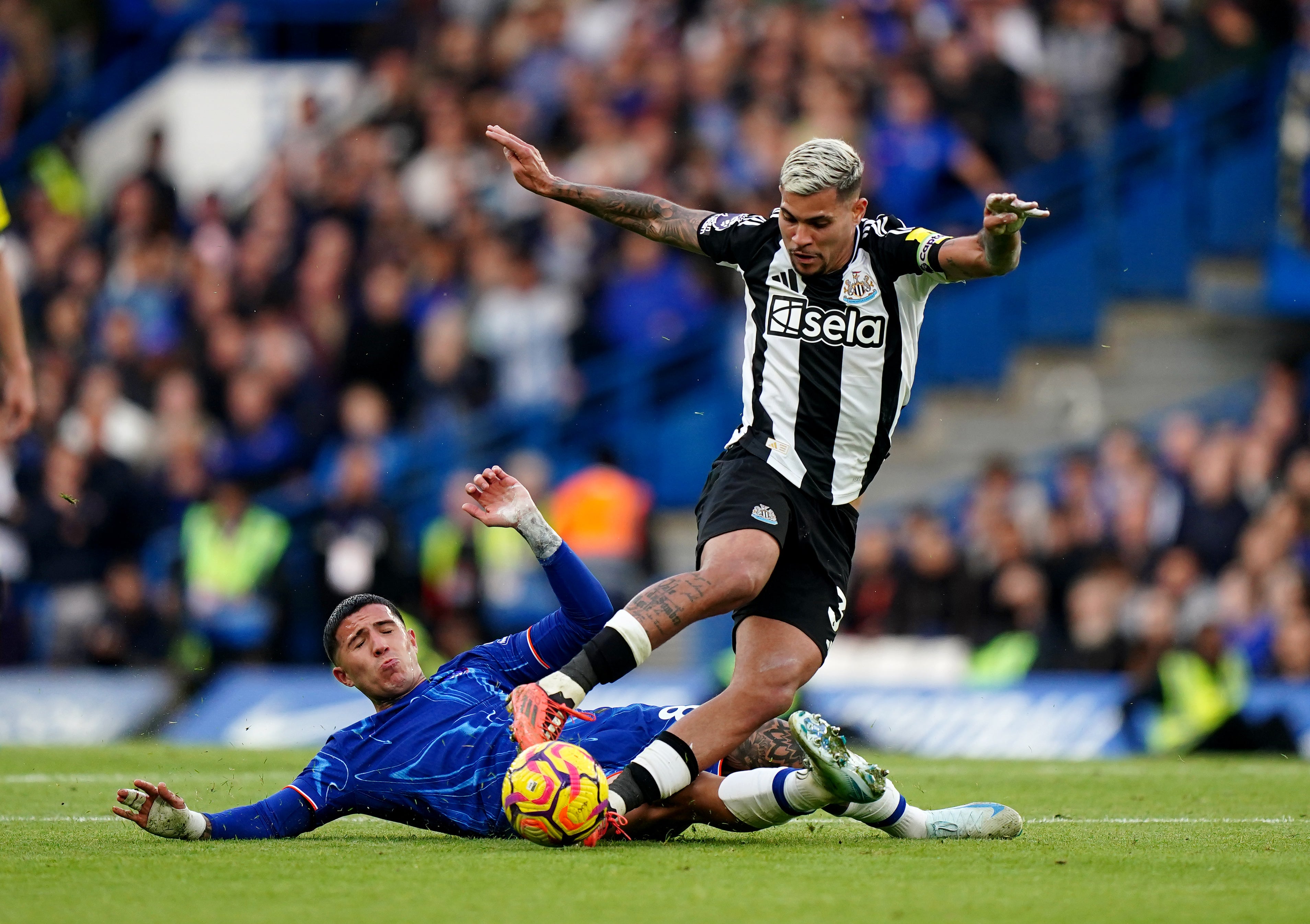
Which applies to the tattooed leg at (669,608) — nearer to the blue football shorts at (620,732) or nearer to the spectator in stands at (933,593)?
the blue football shorts at (620,732)

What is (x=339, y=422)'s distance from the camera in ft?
52.0

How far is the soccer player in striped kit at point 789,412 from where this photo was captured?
6.02 m

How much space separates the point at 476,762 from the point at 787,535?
1319mm

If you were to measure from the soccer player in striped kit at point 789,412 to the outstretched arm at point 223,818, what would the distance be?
101 cm

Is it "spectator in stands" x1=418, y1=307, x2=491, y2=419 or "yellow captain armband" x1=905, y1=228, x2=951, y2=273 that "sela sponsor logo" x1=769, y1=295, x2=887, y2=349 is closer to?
"yellow captain armband" x1=905, y1=228, x2=951, y2=273

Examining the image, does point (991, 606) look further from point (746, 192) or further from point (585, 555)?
point (746, 192)

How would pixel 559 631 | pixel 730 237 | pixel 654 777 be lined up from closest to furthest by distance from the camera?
pixel 654 777 → pixel 559 631 → pixel 730 237

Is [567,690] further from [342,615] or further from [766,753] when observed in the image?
[342,615]

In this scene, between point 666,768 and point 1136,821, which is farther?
point 1136,821

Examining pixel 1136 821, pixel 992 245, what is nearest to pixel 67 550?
pixel 1136 821

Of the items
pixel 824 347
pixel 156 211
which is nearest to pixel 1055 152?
pixel 156 211

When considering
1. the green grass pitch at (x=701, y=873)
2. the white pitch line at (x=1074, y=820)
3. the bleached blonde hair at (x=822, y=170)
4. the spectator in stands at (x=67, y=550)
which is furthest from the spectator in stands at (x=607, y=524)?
the bleached blonde hair at (x=822, y=170)

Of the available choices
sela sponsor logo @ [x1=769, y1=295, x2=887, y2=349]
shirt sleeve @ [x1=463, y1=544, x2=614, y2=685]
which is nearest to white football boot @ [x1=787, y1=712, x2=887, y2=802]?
shirt sleeve @ [x1=463, y1=544, x2=614, y2=685]

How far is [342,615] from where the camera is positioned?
6508mm
